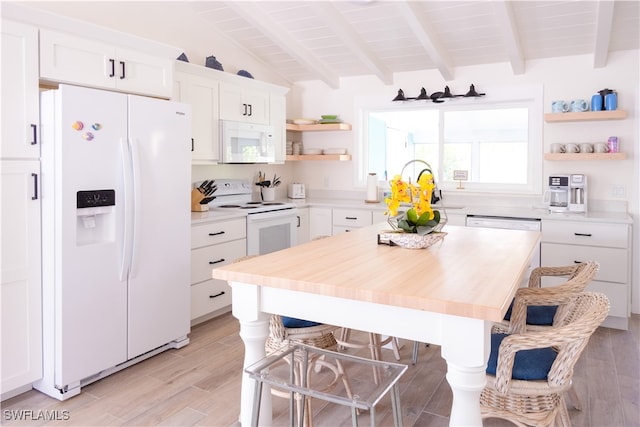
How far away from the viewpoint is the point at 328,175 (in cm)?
559

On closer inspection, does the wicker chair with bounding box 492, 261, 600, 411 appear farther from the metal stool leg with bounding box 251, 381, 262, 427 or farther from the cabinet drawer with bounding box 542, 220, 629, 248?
the cabinet drawer with bounding box 542, 220, 629, 248

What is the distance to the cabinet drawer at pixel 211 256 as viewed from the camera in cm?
360

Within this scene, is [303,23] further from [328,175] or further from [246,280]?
[246,280]

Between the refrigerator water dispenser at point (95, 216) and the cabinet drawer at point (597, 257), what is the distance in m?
3.20

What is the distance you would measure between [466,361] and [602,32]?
327 cm

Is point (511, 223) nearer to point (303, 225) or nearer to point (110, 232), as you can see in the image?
point (303, 225)

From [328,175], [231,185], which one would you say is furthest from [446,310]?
[328,175]

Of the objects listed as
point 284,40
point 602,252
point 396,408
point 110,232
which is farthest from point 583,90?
point 110,232

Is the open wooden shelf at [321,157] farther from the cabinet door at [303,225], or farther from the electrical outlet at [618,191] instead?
the electrical outlet at [618,191]

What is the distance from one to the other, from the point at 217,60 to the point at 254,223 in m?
1.61

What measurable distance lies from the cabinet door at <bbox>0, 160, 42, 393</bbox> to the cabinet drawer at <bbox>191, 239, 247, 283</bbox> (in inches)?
46.0

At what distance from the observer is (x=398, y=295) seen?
152cm

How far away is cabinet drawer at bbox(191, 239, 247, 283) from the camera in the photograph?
3.60 metres

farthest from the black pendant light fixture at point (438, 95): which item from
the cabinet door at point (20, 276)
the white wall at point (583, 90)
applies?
the cabinet door at point (20, 276)
